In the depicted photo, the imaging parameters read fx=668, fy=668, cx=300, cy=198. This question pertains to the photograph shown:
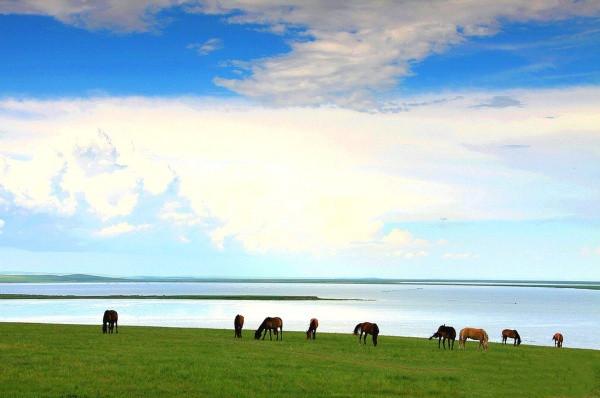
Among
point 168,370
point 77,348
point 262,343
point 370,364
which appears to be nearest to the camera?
point 168,370

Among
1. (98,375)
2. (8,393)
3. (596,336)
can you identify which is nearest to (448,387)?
(98,375)

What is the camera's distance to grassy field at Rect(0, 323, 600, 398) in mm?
25359

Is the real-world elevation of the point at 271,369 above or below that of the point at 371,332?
below

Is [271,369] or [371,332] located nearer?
[271,369]

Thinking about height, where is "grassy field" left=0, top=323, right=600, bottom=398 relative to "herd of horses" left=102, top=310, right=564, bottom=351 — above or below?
below

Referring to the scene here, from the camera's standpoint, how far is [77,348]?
36.1 meters

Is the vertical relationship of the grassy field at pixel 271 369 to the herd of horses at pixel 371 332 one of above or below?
below

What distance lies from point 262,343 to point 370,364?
11.0 metres

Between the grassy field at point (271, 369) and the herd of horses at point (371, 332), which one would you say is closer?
the grassy field at point (271, 369)

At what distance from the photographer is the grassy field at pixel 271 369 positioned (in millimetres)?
25359

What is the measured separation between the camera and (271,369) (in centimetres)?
2988

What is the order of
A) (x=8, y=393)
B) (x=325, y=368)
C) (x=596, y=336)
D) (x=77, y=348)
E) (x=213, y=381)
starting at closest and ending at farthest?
(x=8, y=393)
(x=213, y=381)
(x=325, y=368)
(x=77, y=348)
(x=596, y=336)

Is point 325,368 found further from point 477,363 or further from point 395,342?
point 395,342

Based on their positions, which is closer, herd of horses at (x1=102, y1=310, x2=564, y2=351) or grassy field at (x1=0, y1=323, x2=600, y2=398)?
grassy field at (x1=0, y1=323, x2=600, y2=398)
